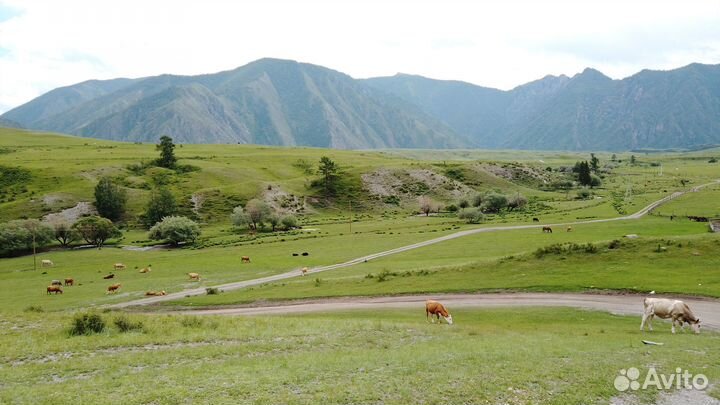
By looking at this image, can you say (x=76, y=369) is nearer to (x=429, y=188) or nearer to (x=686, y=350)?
(x=686, y=350)

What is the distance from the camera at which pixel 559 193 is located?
191375 millimetres

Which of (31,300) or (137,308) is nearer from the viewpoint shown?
(137,308)

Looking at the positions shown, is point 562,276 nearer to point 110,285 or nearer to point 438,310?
point 438,310

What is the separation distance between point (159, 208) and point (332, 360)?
131 metres

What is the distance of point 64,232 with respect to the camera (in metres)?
114

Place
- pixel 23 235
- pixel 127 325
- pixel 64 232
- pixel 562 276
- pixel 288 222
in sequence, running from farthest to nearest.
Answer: pixel 288 222 < pixel 64 232 < pixel 23 235 < pixel 562 276 < pixel 127 325

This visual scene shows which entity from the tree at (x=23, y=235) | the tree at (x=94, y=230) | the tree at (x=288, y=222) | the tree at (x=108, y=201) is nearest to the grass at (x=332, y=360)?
the tree at (x=23, y=235)

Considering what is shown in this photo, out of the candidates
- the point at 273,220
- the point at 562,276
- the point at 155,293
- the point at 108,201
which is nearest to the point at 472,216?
the point at 273,220

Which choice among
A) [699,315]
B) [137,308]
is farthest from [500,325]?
[137,308]

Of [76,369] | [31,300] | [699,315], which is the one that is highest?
[76,369]

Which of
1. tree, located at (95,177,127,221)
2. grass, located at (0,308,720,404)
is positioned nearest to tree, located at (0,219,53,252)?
tree, located at (95,177,127,221)

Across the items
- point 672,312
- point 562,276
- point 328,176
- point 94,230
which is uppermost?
point 328,176

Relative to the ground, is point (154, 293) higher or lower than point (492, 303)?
lower

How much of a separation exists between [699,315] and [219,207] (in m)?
144
